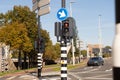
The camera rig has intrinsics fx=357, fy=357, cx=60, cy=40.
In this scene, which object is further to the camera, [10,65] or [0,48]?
[10,65]

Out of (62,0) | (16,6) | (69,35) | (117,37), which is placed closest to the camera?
(117,37)

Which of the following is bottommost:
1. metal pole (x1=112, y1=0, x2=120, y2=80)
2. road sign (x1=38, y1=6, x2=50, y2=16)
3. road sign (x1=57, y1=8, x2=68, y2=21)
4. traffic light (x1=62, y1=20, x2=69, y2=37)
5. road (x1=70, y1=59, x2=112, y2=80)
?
road (x1=70, y1=59, x2=112, y2=80)

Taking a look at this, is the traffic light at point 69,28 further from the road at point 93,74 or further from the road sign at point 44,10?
the road sign at point 44,10

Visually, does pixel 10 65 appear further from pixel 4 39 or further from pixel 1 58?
pixel 1 58

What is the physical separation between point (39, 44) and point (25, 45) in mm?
26736

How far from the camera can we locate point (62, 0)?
16.2 meters

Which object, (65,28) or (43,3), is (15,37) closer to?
(43,3)

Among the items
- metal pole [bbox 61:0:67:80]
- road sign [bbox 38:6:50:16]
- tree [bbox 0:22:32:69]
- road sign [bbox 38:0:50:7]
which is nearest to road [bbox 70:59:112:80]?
metal pole [bbox 61:0:67:80]

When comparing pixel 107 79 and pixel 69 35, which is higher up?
pixel 69 35

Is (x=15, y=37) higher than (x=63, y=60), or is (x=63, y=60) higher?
(x=15, y=37)

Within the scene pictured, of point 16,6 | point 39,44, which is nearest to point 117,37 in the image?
point 39,44

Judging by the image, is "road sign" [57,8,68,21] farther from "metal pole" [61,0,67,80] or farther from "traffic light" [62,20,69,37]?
"metal pole" [61,0,67,80]

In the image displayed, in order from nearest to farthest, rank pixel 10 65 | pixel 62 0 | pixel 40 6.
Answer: pixel 62 0 → pixel 40 6 → pixel 10 65

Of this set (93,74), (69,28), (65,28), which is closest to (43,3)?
(65,28)
